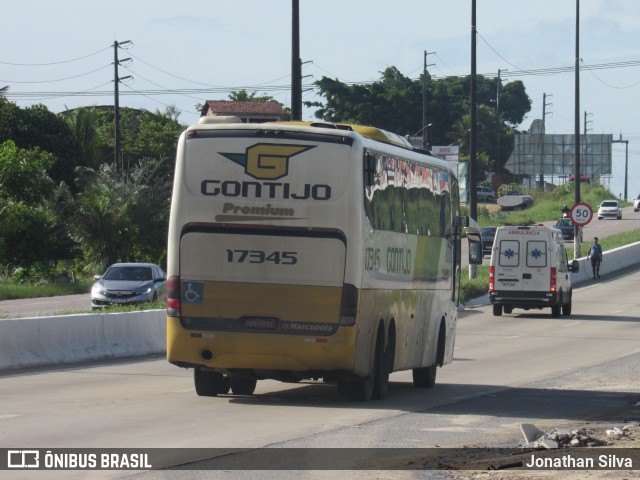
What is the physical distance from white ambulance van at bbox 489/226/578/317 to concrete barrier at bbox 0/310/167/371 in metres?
16.2

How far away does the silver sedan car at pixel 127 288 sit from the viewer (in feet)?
118

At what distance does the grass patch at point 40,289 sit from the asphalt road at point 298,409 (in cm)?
2468

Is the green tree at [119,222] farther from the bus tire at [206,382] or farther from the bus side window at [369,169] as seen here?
the bus side window at [369,169]

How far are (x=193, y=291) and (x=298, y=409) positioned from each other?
6.34 feet

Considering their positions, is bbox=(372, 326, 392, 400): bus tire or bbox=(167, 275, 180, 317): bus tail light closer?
bbox=(167, 275, 180, 317): bus tail light

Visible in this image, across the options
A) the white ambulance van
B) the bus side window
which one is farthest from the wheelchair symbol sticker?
the white ambulance van

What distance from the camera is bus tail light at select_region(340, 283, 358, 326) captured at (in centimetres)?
1543

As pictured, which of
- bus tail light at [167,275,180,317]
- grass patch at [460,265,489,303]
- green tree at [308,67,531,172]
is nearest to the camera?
bus tail light at [167,275,180,317]

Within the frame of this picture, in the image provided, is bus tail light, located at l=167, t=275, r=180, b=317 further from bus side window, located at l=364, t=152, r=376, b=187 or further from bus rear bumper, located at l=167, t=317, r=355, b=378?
bus side window, located at l=364, t=152, r=376, b=187

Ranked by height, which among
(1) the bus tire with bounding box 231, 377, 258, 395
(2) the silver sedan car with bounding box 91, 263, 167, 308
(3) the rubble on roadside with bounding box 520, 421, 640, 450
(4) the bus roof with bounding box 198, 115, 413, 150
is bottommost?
(2) the silver sedan car with bounding box 91, 263, 167, 308

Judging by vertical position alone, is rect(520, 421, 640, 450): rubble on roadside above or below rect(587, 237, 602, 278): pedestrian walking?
above

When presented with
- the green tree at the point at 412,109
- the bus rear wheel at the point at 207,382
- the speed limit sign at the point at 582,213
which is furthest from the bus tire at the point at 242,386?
the green tree at the point at 412,109

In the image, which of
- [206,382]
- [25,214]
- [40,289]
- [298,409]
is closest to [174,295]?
[206,382]

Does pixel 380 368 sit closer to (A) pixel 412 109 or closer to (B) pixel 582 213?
(B) pixel 582 213
